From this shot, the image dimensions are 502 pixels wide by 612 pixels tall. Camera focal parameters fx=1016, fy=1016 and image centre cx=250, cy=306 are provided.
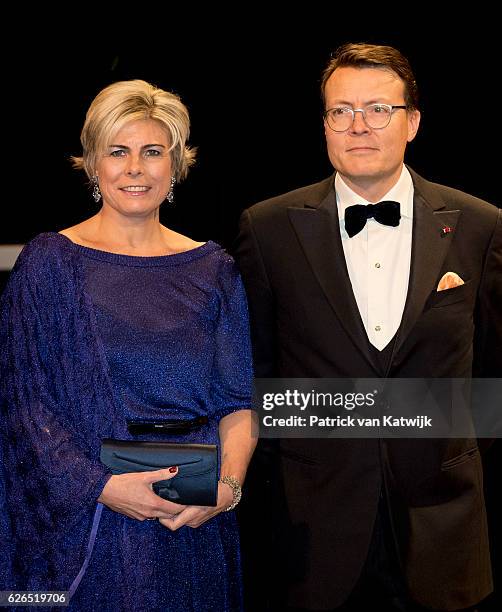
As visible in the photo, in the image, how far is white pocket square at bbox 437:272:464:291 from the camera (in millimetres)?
2547

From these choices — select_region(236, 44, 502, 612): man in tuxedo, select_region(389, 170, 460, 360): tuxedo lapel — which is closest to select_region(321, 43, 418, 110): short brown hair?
select_region(236, 44, 502, 612): man in tuxedo

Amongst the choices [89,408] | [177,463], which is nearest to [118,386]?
[89,408]

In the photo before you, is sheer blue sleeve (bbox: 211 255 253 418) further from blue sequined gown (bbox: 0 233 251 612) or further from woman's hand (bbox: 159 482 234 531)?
woman's hand (bbox: 159 482 234 531)

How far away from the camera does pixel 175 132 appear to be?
2.55 m

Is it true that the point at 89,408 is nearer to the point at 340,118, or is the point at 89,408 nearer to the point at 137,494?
the point at 137,494

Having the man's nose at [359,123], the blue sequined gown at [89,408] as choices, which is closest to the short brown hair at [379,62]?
the man's nose at [359,123]

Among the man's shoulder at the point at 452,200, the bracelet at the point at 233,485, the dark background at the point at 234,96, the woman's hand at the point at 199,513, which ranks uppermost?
the dark background at the point at 234,96

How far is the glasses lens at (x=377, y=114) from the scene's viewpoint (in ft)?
8.55

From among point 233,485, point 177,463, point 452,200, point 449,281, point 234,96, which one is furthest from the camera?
point 234,96

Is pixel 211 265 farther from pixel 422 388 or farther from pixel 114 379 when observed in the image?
pixel 422 388

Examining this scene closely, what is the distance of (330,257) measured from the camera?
2.58m

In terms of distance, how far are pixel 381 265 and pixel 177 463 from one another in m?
0.74

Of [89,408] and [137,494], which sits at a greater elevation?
[89,408]

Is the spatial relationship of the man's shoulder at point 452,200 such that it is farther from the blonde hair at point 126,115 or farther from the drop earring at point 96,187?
the drop earring at point 96,187
